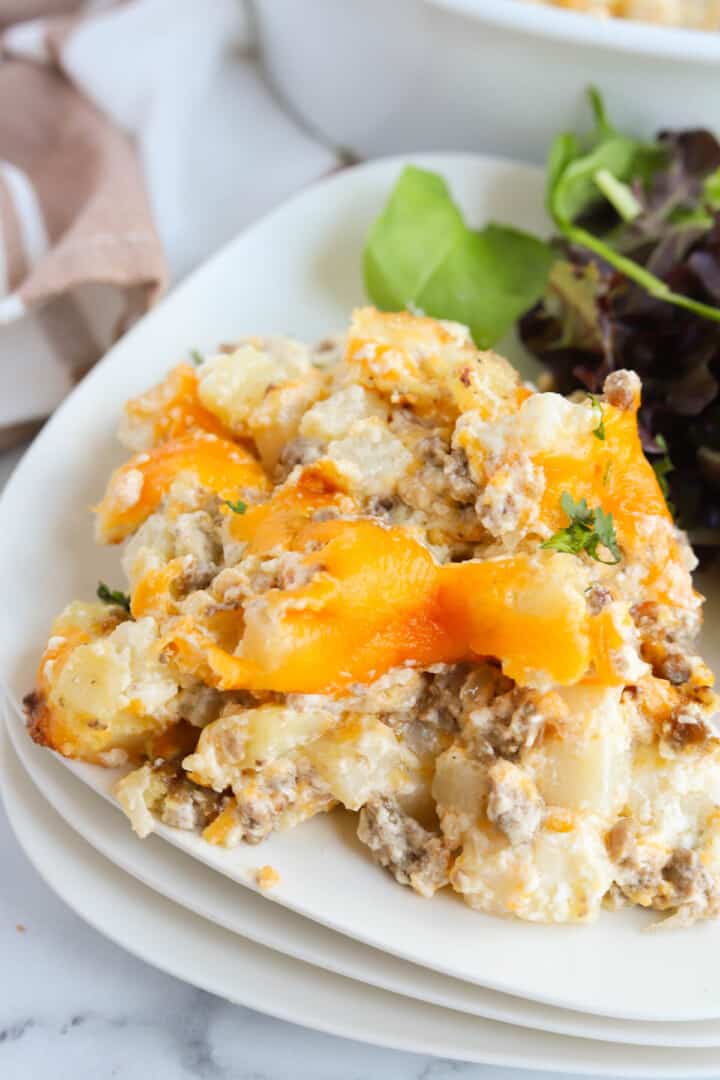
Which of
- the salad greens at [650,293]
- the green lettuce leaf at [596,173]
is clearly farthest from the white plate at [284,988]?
the green lettuce leaf at [596,173]

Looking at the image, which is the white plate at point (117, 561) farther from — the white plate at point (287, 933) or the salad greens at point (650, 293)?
the salad greens at point (650, 293)

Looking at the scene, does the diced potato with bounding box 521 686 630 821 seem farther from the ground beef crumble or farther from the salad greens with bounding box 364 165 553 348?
the salad greens with bounding box 364 165 553 348

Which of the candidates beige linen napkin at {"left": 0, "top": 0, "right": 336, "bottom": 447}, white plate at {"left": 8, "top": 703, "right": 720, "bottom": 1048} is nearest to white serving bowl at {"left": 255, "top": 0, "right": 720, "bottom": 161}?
beige linen napkin at {"left": 0, "top": 0, "right": 336, "bottom": 447}

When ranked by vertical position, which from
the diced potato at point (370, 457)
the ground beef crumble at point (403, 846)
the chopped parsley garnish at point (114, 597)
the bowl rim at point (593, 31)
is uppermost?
the bowl rim at point (593, 31)

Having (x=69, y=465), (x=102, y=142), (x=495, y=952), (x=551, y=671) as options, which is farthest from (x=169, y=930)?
(x=102, y=142)

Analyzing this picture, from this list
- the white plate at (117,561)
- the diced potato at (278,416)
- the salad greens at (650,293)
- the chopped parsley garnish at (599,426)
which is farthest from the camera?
the salad greens at (650,293)

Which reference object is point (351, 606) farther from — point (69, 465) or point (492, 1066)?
point (69, 465)

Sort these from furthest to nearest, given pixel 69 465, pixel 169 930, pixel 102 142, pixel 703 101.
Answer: pixel 102 142
pixel 703 101
pixel 69 465
pixel 169 930

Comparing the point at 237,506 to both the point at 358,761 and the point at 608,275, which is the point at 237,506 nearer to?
the point at 358,761
